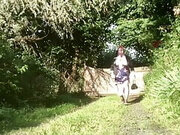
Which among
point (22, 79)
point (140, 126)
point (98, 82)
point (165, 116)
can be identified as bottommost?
point (140, 126)

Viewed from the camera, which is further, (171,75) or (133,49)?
(133,49)

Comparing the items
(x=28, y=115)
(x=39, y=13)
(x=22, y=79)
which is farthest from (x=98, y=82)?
(x=28, y=115)

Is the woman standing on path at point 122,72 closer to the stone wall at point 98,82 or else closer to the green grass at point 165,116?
the green grass at point 165,116

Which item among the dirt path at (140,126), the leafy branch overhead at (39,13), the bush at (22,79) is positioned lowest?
the dirt path at (140,126)

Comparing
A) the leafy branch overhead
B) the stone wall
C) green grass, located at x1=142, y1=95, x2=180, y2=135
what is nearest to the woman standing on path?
green grass, located at x1=142, y1=95, x2=180, y2=135

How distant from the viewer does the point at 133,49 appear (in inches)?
995

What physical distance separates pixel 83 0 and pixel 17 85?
208 inches

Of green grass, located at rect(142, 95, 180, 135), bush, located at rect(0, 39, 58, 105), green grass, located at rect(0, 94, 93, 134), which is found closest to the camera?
green grass, located at rect(142, 95, 180, 135)

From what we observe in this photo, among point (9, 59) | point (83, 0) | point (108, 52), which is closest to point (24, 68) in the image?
point (9, 59)

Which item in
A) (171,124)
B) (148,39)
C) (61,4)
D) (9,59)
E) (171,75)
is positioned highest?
(61,4)

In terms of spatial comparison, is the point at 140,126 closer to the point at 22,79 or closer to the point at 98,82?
the point at 22,79

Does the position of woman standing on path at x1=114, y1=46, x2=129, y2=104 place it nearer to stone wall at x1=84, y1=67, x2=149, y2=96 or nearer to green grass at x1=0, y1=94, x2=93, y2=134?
green grass at x1=0, y1=94, x2=93, y2=134

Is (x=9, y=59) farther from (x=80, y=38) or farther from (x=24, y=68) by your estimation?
(x=80, y=38)

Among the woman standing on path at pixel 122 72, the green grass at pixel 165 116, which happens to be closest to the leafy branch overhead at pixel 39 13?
the woman standing on path at pixel 122 72
